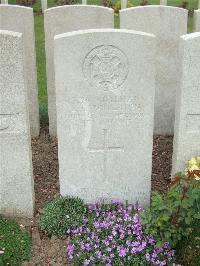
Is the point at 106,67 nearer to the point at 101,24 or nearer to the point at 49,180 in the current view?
the point at 49,180

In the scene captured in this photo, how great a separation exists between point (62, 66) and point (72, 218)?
4.67 feet

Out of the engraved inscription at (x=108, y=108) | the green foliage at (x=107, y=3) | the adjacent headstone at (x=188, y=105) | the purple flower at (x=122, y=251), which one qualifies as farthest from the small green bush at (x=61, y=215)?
the green foliage at (x=107, y=3)

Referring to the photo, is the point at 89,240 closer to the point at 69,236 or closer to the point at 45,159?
the point at 69,236

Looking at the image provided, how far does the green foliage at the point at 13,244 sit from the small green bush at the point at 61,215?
0.22 metres

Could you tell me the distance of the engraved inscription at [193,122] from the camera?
4566 millimetres

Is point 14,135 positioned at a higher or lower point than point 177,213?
higher

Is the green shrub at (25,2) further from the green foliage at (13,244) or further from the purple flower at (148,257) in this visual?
the purple flower at (148,257)

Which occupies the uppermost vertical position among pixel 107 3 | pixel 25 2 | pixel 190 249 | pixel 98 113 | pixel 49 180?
pixel 25 2

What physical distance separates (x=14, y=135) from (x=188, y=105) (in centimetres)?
168

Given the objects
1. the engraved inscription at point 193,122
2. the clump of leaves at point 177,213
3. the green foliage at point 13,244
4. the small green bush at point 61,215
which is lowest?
the green foliage at point 13,244

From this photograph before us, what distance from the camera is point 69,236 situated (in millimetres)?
4324

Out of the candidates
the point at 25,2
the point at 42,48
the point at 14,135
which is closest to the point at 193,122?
the point at 14,135

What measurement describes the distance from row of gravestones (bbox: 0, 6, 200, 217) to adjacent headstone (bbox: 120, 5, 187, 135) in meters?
1.31

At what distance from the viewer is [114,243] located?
4.09 m
